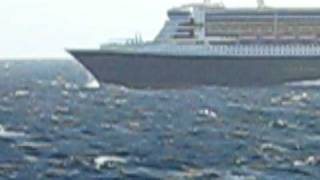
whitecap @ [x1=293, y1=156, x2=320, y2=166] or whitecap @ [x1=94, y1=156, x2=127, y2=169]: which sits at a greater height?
whitecap @ [x1=94, y1=156, x2=127, y2=169]

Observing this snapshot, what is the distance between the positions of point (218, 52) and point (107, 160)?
7974cm

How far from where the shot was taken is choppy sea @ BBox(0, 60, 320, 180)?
38531 millimetres

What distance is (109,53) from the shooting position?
4683 inches

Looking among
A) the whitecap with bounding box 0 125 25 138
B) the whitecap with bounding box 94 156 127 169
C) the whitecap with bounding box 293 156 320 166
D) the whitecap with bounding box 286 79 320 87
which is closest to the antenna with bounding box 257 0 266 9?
the whitecap with bounding box 286 79 320 87

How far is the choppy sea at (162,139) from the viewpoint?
38.5 m

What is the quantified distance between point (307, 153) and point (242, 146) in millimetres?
3981

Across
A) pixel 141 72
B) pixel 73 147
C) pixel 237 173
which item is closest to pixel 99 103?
pixel 141 72

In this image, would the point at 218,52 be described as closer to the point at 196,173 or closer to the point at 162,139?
the point at 162,139

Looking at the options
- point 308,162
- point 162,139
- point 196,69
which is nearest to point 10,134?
point 162,139

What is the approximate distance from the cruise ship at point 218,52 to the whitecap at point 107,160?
72797mm

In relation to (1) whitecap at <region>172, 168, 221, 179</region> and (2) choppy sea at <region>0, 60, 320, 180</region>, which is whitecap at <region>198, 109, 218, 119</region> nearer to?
(2) choppy sea at <region>0, 60, 320, 180</region>

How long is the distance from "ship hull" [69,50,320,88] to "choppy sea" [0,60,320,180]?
24.0 metres

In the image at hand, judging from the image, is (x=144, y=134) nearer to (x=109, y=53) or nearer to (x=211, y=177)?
(x=211, y=177)

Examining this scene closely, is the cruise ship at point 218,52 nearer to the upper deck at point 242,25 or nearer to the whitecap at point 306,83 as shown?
the upper deck at point 242,25
